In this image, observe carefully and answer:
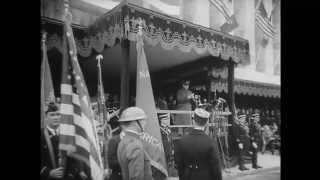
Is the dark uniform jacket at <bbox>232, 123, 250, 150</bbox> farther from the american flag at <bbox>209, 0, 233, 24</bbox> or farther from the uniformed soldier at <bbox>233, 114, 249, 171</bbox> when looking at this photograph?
the american flag at <bbox>209, 0, 233, 24</bbox>

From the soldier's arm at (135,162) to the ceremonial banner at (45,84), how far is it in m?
0.67

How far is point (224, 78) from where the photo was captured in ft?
10.8

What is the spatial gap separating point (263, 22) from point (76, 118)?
7.18ft

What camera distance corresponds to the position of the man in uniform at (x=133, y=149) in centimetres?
260

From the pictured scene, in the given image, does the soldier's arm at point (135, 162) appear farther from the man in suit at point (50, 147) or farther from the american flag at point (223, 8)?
the american flag at point (223, 8)

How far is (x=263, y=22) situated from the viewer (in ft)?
11.8

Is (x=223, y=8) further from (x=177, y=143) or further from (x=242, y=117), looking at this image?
(x=177, y=143)

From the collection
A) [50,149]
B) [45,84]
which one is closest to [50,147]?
[50,149]

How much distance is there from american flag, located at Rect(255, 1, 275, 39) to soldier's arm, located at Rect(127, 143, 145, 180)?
185cm

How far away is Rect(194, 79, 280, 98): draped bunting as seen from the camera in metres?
3.22

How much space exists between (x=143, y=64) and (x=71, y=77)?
1.90 feet
